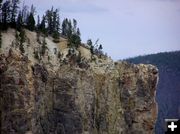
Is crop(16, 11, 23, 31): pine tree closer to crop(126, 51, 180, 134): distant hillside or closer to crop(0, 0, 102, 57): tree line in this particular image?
crop(0, 0, 102, 57): tree line

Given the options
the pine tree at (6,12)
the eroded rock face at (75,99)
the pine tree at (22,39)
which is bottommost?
the eroded rock face at (75,99)

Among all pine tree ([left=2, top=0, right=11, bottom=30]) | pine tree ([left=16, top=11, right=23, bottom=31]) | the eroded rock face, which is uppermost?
pine tree ([left=2, top=0, right=11, bottom=30])

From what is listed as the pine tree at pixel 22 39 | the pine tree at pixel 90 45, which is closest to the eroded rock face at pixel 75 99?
the pine tree at pixel 22 39

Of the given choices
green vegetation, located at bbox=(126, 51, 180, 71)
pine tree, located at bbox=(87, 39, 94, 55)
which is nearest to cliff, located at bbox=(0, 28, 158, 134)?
pine tree, located at bbox=(87, 39, 94, 55)

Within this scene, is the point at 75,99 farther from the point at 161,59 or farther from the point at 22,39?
the point at 161,59

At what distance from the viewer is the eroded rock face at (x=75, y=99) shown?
37906mm

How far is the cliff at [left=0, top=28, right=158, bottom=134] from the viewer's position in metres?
37.9

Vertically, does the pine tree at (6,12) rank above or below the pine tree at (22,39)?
above

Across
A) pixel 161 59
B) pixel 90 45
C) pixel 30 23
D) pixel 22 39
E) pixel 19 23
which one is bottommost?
pixel 22 39

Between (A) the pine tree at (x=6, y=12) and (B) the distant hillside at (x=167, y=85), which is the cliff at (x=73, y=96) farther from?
(B) the distant hillside at (x=167, y=85)

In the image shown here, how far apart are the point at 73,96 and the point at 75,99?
34 centimetres

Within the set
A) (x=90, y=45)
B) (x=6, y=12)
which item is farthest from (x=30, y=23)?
(x=90, y=45)

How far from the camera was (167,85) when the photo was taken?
7750 centimetres

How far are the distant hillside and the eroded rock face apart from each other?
13.3m
